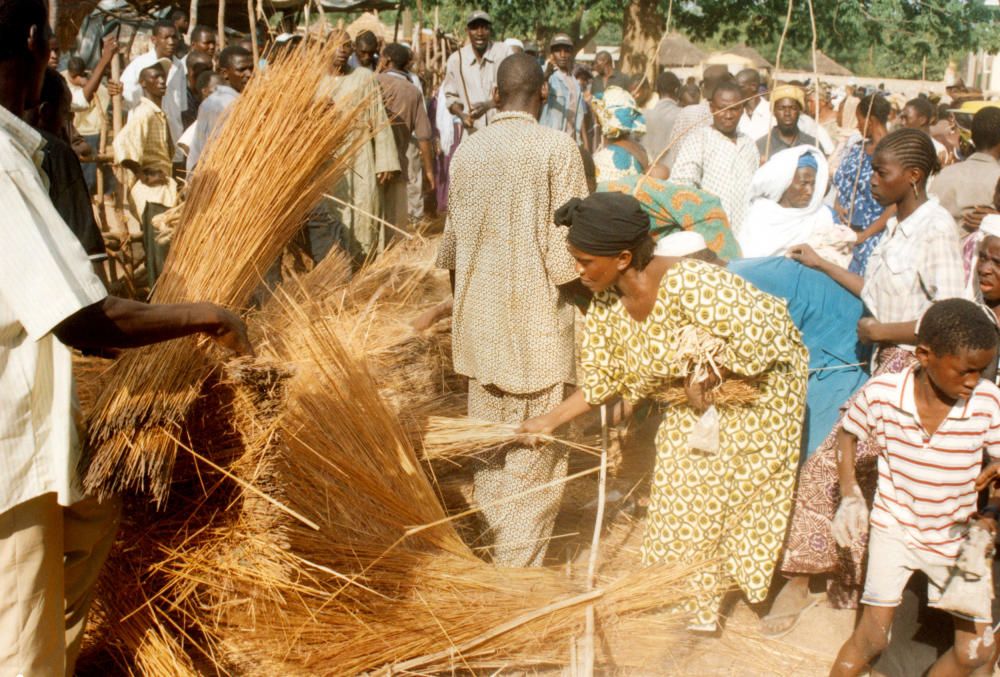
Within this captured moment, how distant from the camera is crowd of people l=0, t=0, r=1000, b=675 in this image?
180cm

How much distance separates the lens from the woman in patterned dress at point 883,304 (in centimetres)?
303

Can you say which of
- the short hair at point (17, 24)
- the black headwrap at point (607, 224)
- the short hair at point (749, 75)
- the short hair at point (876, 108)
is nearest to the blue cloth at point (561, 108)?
the short hair at point (749, 75)

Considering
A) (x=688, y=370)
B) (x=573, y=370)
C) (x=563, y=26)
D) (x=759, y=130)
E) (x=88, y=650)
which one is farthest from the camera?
(x=563, y=26)

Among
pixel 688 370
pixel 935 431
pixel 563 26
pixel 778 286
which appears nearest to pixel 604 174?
pixel 778 286

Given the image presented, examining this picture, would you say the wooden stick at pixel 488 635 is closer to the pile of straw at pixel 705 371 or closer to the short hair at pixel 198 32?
the pile of straw at pixel 705 371

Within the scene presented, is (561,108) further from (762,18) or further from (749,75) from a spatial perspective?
(762,18)

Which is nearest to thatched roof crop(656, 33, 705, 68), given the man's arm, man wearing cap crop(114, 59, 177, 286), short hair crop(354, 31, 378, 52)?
short hair crop(354, 31, 378, 52)

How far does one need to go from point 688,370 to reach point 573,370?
518 millimetres

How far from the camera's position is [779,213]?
412 centimetres

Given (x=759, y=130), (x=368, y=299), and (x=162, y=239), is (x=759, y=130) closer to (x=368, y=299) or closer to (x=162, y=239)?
(x=368, y=299)

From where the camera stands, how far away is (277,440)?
88.7 inches

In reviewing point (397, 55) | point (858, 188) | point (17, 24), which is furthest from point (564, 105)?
point (17, 24)

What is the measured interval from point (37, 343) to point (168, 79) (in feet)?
17.7

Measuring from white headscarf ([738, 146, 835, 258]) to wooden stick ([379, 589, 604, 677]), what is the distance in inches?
83.3
